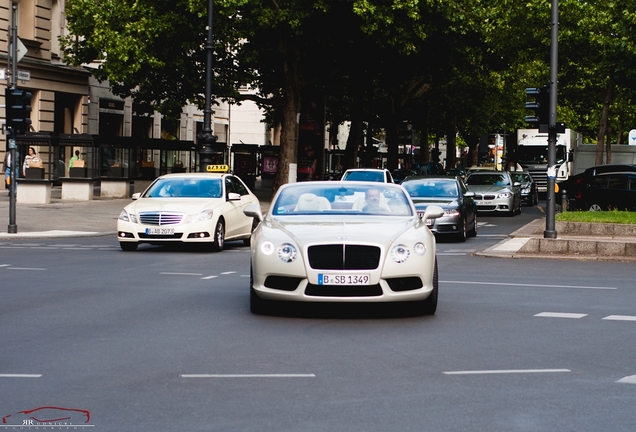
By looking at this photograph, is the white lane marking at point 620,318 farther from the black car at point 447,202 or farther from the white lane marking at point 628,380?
the black car at point 447,202

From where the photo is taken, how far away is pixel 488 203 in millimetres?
38344

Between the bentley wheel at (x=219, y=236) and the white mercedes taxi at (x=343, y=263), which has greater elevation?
the white mercedes taxi at (x=343, y=263)

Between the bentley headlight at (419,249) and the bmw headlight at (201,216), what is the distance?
990cm

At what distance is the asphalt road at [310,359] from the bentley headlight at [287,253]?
586 mm

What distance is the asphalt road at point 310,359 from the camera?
6734mm

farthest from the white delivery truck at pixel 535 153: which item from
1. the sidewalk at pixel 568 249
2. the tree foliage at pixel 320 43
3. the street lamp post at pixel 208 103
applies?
the sidewalk at pixel 568 249

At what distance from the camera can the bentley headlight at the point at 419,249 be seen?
11.3 metres

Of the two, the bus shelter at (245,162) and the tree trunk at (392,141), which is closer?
the bus shelter at (245,162)

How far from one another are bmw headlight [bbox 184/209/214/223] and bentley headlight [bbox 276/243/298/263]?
976cm

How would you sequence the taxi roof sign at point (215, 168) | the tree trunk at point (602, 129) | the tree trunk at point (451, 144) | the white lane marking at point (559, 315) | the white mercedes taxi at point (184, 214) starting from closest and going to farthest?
the white lane marking at point (559, 315) → the white mercedes taxi at point (184, 214) → the taxi roof sign at point (215, 168) → the tree trunk at point (602, 129) → the tree trunk at point (451, 144)

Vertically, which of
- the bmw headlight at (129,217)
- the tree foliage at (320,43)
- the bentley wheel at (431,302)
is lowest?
the bentley wheel at (431,302)

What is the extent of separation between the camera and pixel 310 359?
8.81 meters

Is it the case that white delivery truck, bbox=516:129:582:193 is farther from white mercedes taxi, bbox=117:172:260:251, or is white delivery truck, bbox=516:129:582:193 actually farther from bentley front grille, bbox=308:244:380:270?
bentley front grille, bbox=308:244:380:270

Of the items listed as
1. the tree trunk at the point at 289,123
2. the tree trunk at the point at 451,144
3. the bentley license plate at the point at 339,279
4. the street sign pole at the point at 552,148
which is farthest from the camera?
the tree trunk at the point at 451,144
